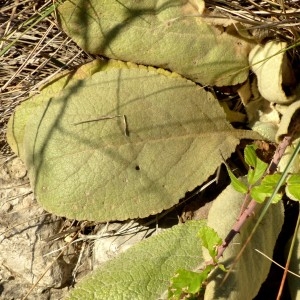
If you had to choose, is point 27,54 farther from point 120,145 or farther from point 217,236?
point 217,236

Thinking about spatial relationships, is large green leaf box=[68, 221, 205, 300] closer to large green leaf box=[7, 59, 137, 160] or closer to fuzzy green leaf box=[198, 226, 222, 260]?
fuzzy green leaf box=[198, 226, 222, 260]

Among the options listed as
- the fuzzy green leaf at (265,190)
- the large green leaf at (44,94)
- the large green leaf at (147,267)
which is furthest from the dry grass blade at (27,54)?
the fuzzy green leaf at (265,190)

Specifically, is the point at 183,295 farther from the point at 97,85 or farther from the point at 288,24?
the point at 288,24

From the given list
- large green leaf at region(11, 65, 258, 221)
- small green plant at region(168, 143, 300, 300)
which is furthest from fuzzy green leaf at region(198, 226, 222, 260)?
large green leaf at region(11, 65, 258, 221)

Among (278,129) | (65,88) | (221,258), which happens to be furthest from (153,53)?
(221,258)

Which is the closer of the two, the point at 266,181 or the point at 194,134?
the point at 266,181

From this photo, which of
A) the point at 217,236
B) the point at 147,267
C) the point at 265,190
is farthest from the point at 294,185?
the point at 147,267
